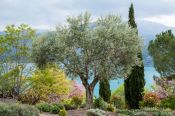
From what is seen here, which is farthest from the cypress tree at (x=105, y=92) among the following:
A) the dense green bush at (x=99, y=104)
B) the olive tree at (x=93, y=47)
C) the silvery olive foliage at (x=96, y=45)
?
the silvery olive foliage at (x=96, y=45)

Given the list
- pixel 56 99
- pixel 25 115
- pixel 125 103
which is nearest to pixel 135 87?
pixel 125 103

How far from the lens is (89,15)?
75.5 ft

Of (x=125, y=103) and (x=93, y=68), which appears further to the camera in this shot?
(x=125, y=103)

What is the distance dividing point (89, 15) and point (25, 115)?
33.0 feet

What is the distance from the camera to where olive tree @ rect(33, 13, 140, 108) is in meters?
22.2

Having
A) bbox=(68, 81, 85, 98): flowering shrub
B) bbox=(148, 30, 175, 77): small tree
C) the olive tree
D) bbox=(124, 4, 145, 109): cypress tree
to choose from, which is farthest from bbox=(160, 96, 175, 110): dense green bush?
bbox=(68, 81, 85, 98): flowering shrub

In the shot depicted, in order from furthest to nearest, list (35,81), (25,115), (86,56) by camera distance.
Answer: (35,81) → (86,56) → (25,115)

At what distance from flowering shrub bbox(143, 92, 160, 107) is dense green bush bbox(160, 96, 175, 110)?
48cm

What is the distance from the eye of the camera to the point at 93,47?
22203 mm

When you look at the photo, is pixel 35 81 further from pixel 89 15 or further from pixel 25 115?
pixel 25 115

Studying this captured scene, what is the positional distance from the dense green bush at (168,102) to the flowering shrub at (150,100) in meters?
0.48

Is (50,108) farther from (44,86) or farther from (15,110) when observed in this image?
(44,86)

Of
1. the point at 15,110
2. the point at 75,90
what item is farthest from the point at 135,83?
the point at 15,110

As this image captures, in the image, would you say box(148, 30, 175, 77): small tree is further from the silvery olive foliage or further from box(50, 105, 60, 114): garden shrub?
box(50, 105, 60, 114): garden shrub
